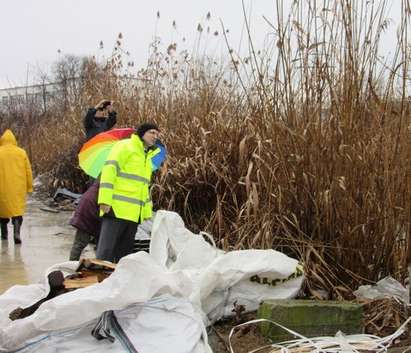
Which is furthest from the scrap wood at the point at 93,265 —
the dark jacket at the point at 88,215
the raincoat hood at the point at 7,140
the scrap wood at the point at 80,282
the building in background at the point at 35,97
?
the building in background at the point at 35,97

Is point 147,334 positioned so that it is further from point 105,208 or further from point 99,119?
point 99,119

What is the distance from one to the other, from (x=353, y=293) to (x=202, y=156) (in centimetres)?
332

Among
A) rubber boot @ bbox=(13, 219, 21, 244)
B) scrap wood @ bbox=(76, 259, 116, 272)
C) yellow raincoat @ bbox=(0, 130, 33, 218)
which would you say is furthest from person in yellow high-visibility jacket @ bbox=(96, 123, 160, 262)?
yellow raincoat @ bbox=(0, 130, 33, 218)

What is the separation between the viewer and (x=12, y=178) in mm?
8656

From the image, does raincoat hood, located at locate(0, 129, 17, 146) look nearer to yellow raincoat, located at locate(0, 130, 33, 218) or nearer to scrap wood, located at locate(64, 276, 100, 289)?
yellow raincoat, located at locate(0, 130, 33, 218)

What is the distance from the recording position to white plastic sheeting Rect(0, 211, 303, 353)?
2859 mm

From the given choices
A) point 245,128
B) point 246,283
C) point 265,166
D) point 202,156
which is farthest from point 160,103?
point 246,283

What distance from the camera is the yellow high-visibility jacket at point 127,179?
5.36m

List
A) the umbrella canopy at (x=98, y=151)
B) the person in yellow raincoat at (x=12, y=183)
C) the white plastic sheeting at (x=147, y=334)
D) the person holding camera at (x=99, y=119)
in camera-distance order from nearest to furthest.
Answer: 1. the white plastic sheeting at (x=147, y=334)
2. the umbrella canopy at (x=98, y=151)
3. the person holding camera at (x=99, y=119)
4. the person in yellow raincoat at (x=12, y=183)

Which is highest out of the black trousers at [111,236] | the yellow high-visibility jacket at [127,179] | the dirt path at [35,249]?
the yellow high-visibility jacket at [127,179]

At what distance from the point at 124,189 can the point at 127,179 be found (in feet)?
0.30

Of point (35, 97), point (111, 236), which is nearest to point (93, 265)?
point (111, 236)

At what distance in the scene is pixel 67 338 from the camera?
2848 millimetres

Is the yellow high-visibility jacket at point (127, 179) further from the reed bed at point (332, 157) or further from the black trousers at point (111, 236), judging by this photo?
the reed bed at point (332, 157)
